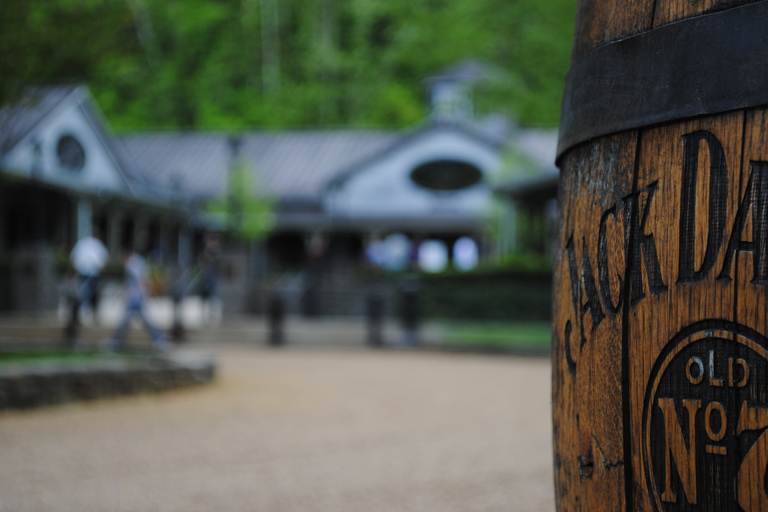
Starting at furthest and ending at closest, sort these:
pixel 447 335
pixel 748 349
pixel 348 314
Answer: pixel 348 314 → pixel 447 335 → pixel 748 349

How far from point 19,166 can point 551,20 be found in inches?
638

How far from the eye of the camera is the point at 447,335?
1479cm

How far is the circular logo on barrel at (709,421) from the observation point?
1.32 meters

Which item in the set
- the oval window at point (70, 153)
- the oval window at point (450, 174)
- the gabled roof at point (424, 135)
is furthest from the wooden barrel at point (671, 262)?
the oval window at point (450, 174)

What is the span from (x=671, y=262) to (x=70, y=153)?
956 inches

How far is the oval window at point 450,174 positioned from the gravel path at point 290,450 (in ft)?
63.3

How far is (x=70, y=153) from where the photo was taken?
76.2ft

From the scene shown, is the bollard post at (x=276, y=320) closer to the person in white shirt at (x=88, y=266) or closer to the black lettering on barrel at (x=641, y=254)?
the person in white shirt at (x=88, y=266)

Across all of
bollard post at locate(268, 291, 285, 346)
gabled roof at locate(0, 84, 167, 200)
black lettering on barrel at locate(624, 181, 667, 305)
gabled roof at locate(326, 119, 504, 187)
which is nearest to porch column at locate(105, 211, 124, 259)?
gabled roof at locate(0, 84, 167, 200)

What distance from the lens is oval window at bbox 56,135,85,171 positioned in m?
22.8

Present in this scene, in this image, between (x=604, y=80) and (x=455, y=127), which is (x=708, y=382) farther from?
(x=455, y=127)

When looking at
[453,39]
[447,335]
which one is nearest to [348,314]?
[447,335]

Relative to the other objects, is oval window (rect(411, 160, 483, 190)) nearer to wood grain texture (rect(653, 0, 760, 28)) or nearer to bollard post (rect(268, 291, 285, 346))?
bollard post (rect(268, 291, 285, 346))

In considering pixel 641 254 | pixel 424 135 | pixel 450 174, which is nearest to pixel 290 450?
pixel 641 254
